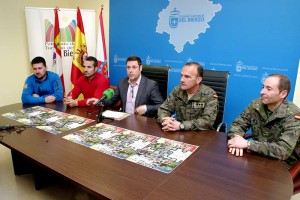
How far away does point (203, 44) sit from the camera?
3176 mm

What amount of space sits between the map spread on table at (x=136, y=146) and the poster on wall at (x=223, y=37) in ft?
5.71

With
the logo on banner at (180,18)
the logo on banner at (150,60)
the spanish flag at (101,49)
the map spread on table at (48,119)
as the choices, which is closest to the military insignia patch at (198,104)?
the map spread on table at (48,119)

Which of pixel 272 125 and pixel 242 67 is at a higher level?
pixel 242 67

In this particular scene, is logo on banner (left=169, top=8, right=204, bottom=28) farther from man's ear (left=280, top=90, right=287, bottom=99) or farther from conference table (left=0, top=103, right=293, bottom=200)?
conference table (left=0, top=103, right=293, bottom=200)

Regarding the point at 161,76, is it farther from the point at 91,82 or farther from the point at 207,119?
the point at 207,119

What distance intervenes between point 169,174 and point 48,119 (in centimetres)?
137

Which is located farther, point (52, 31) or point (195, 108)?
point (52, 31)

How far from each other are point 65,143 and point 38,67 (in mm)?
1627

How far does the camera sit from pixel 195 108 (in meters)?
2.15

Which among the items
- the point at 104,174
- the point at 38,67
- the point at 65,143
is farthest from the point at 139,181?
the point at 38,67

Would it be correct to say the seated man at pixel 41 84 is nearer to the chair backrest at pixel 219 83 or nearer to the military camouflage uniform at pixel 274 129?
the chair backrest at pixel 219 83

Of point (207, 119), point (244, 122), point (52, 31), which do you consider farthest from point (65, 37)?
point (244, 122)

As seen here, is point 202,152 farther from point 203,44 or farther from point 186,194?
point 203,44

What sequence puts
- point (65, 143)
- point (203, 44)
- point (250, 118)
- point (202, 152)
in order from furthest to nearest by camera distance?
1. point (203, 44)
2. point (250, 118)
3. point (65, 143)
4. point (202, 152)
